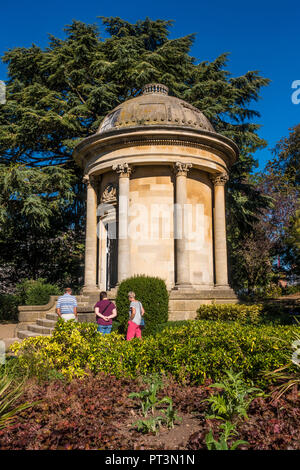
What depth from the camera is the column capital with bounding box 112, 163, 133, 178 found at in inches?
606

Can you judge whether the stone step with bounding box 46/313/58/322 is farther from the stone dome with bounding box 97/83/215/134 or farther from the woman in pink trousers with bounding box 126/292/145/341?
the stone dome with bounding box 97/83/215/134

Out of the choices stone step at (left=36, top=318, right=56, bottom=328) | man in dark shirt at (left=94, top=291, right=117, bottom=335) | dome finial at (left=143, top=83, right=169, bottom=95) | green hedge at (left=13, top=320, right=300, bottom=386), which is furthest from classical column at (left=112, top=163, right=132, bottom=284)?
green hedge at (left=13, top=320, right=300, bottom=386)

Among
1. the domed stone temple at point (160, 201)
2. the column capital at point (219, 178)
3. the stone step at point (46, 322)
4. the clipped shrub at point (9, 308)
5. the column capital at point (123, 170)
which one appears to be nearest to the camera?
the stone step at point (46, 322)

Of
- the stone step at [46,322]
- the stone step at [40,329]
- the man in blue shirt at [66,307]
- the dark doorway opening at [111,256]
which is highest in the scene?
the dark doorway opening at [111,256]

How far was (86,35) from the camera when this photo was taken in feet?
71.4

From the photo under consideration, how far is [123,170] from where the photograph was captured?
15422 millimetres

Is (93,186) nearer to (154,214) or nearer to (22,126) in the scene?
(154,214)

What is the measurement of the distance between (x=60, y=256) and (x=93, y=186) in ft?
24.3

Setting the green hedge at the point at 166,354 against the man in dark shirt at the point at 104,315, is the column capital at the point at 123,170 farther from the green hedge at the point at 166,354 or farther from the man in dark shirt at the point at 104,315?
the green hedge at the point at 166,354

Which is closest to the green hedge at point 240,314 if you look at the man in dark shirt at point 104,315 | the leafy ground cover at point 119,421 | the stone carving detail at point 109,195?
the man in dark shirt at point 104,315

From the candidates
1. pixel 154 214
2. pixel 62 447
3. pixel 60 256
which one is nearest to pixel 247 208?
pixel 154 214

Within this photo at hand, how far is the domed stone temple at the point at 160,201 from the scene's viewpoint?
49.2 ft

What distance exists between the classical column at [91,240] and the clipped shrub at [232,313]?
566 centimetres

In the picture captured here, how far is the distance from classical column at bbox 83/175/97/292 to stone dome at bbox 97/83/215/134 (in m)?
2.60
